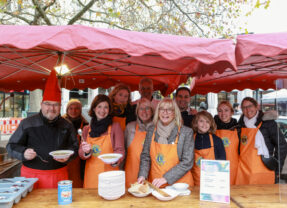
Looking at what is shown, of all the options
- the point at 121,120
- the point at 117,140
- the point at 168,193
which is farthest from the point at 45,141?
the point at 168,193

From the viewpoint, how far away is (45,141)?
242 centimetres

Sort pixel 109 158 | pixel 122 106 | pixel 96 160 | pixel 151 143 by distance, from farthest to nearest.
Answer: pixel 122 106
pixel 96 160
pixel 151 143
pixel 109 158

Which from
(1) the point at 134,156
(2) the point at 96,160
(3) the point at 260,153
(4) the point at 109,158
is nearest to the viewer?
(4) the point at 109,158

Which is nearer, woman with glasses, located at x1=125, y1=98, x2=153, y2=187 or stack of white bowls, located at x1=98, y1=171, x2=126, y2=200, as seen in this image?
stack of white bowls, located at x1=98, y1=171, x2=126, y2=200

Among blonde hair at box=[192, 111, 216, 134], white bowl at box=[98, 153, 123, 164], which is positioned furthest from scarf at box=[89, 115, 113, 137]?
blonde hair at box=[192, 111, 216, 134]

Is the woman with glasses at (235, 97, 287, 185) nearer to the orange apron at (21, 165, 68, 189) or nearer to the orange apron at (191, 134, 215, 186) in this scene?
the orange apron at (191, 134, 215, 186)

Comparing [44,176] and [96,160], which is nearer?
[44,176]

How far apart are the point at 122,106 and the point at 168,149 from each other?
134cm

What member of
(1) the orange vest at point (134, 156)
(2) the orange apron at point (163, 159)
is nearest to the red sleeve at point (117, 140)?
(1) the orange vest at point (134, 156)

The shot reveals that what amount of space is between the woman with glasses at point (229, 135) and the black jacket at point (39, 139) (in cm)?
198

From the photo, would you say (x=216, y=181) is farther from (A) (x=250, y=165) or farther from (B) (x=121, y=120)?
(B) (x=121, y=120)

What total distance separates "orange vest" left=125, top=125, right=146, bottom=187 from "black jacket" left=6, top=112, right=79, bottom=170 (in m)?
0.68

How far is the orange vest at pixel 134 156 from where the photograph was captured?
2.78 m

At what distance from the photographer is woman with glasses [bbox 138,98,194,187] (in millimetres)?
2232
